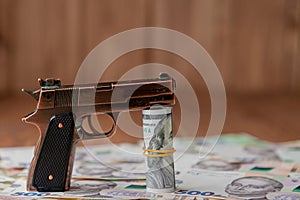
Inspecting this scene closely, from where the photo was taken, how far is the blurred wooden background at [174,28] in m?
2.66

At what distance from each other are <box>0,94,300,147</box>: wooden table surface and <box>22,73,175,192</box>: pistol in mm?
570

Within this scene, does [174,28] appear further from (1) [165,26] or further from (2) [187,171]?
(2) [187,171]

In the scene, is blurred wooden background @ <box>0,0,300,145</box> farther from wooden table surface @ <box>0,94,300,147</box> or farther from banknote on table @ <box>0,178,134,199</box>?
banknote on table @ <box>0,178,134,199</box>

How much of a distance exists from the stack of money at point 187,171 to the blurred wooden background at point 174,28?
848mm

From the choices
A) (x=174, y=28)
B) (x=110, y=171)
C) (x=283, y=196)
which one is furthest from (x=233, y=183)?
(x=174, y=28)

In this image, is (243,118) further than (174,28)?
No

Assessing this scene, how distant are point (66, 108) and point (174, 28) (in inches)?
59.1

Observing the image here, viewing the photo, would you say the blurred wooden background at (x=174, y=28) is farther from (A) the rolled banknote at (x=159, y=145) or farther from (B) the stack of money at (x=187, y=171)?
(A) the rolled banknote at (x=159, y=145)

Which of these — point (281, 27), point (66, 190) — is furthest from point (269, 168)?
point (281, 27)

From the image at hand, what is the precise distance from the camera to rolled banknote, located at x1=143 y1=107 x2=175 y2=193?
126 centimetres

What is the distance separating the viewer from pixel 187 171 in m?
1.49

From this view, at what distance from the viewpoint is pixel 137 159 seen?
5.39ft

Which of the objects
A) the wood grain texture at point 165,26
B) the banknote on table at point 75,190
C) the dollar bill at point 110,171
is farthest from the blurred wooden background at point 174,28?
the banknote on table at point 75,190

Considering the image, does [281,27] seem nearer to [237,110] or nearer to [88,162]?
[237,110]
